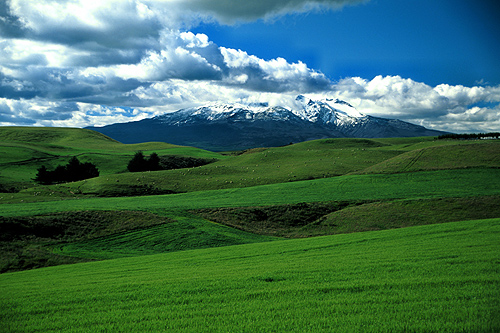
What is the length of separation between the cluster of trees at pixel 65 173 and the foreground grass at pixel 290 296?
74074 millimetres

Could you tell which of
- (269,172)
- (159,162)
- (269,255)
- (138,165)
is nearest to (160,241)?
(269,255)

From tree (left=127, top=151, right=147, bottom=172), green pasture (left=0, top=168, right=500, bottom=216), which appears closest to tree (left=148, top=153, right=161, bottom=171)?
tree (left=127, top=151, right=147, bottom=172)

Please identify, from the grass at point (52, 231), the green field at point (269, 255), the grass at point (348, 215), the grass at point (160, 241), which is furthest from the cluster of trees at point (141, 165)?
the grass at point (160, 241)

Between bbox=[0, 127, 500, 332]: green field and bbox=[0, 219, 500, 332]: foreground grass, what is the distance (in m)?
0.06

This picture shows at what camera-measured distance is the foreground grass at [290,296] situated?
28.0 ft

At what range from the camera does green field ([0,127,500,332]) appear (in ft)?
30.6

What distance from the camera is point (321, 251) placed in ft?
67.0

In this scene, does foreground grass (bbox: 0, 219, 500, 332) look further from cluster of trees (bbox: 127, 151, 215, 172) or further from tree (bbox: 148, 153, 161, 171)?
tree (bbox: 148, 153, 161, 171)

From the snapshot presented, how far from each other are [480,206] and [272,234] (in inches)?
888

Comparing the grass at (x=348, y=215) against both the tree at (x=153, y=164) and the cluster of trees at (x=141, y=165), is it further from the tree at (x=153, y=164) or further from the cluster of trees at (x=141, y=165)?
the tree at (x=153, y=164)

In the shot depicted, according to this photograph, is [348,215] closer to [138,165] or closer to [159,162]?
[138,165]

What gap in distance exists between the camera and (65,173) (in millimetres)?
84062

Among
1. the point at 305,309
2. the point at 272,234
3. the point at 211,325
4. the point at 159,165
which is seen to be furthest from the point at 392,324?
the point at 159,165

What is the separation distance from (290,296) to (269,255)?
33.1ft
